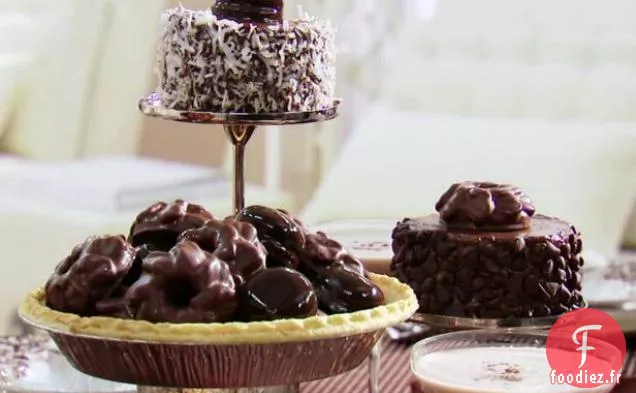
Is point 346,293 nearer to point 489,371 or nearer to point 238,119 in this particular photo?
point 489,371

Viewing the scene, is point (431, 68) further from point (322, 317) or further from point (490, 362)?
point (322, 317)

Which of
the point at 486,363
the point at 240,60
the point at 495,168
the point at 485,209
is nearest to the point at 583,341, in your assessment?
the point at 486,363

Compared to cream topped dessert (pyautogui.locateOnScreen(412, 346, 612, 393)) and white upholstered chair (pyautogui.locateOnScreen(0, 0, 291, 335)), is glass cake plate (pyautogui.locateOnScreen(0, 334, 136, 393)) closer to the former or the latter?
cream topped dessert (pyautogui.locateOnScreen(412, 346, 612, 393))

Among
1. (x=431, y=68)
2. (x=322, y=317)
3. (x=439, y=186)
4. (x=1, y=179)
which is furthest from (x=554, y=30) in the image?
(x=322, y=317)

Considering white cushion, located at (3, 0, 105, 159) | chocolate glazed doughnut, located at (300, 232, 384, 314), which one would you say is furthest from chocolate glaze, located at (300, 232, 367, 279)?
white cushion, located at (3, 0, 105, 159)

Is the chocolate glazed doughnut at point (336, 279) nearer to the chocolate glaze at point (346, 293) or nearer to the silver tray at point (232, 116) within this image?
the chocolate glaze at point (346, 293)

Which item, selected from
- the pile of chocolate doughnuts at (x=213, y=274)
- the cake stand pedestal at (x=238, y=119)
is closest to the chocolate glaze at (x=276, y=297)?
the pile of chocolate doughnuts at (x=213, y=274)
